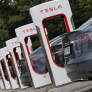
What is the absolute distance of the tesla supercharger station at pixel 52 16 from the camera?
30.0 feet

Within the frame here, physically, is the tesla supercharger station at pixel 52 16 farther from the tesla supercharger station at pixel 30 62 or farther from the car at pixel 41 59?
the tesla supercharger station at pixel 30 62

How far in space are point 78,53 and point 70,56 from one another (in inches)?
12.5

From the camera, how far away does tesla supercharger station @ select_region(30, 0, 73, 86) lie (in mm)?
9141

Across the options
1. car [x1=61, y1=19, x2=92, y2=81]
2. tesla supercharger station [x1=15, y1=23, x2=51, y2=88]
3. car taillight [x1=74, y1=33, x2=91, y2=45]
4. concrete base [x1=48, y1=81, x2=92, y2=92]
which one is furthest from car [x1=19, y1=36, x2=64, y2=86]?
car taillight [x1=74, y1=33, x2=91, y2=45]

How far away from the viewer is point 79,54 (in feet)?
23.0

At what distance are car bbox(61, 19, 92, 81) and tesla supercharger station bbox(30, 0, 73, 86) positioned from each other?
6.29 feet

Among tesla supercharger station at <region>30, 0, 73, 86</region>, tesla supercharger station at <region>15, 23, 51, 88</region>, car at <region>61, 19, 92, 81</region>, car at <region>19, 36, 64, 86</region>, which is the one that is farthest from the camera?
tesla supercharger station at <region>15, 23, 51, 88</region>

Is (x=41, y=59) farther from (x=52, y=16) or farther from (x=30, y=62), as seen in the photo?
(x=52, y=16)

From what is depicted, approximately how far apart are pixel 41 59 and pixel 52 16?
6.71ft

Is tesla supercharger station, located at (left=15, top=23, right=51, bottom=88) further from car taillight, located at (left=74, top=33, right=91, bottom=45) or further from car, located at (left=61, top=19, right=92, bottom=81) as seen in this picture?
car taillight, located at (left=74, top=33, right=91, bottom=45)

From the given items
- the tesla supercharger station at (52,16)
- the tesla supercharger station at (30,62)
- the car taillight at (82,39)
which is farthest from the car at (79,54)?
the tesla supercharger station at (30,62)

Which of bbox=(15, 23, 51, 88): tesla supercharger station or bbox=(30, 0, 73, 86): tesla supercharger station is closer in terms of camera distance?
bbox=(30, 0, 73, 86): tesla supercharger station

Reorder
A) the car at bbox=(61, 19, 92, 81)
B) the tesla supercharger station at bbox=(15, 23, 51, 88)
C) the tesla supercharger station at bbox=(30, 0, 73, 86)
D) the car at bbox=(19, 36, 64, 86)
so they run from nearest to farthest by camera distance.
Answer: the car at bbox=(61, 19, 92, 81)
the tesla supercharger station at bbox=(30, 0, 73, 86)
the car at bbox=(19, 36, 64, 86)
the tesla supercharger station at bbox=(15, 23, 51, 88)

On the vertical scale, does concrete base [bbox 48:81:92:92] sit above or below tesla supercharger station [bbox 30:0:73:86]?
below
